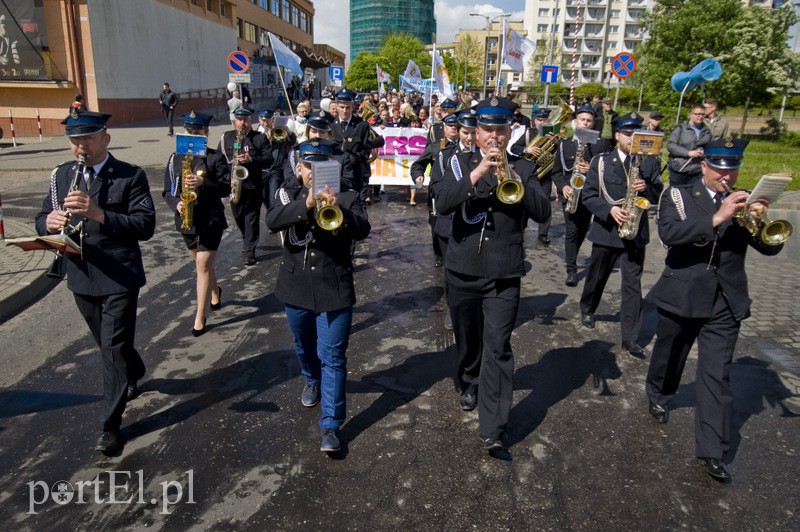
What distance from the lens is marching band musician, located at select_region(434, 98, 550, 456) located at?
3.86 metres

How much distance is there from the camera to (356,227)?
12.7ft

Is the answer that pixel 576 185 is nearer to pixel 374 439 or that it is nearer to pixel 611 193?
pixel 611 193

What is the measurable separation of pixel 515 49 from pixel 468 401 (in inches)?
626

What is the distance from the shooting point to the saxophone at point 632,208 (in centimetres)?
546

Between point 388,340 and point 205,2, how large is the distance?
37760mm

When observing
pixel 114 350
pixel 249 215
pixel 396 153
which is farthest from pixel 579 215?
pixel 396 153

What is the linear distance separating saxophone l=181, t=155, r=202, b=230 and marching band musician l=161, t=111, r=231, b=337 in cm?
8

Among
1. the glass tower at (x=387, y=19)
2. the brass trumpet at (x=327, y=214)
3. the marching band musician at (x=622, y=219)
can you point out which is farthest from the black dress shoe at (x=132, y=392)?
the glass tower at (x=387, y=19)

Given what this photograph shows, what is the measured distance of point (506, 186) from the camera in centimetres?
375

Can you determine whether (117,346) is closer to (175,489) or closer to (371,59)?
(175,489)

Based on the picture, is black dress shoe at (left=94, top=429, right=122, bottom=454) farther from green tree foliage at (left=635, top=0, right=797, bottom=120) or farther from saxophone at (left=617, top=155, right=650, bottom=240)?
green tree foliage at (left=635, top=0, right=797, bottom=120)

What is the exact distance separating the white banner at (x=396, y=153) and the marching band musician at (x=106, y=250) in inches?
374

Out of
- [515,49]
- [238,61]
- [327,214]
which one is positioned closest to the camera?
[327,214]

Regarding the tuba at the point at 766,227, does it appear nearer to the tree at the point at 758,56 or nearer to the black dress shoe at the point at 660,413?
the black dress shoe at the point at 660,413
